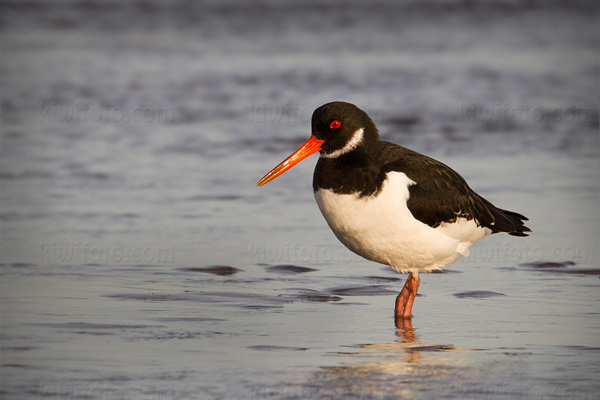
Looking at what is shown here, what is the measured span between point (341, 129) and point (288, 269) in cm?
167

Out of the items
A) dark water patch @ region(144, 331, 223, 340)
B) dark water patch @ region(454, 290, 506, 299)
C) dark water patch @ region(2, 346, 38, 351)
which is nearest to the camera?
dark water patch @ region(2, 346, 38, 351)

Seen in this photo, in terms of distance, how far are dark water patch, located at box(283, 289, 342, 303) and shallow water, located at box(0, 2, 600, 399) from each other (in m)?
0.03

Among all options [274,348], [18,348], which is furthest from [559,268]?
[18,348]

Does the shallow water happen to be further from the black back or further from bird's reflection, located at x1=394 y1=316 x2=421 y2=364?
the black back

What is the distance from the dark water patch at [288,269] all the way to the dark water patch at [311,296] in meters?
0.60

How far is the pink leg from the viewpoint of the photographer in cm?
705

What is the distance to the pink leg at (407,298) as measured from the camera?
705 centimetres

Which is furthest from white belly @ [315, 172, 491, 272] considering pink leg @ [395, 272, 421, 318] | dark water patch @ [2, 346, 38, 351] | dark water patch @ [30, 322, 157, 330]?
dark water patch @ [2, 346, 38, 351]

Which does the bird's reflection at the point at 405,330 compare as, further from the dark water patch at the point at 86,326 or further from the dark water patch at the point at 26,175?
the dark water patch at the point at 26,175

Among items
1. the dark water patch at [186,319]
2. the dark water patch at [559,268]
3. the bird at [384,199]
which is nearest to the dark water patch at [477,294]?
the bird at [384,199]

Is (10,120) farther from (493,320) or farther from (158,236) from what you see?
(493,320)

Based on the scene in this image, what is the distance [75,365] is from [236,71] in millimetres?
Result: 14768

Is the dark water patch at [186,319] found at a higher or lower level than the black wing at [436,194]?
lower

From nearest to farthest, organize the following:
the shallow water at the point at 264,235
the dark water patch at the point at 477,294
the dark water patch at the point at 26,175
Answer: the shallow water at the point at 264,235 < the dark water patch at the point at 477,294 < the dark water patch at the point at 26,175
